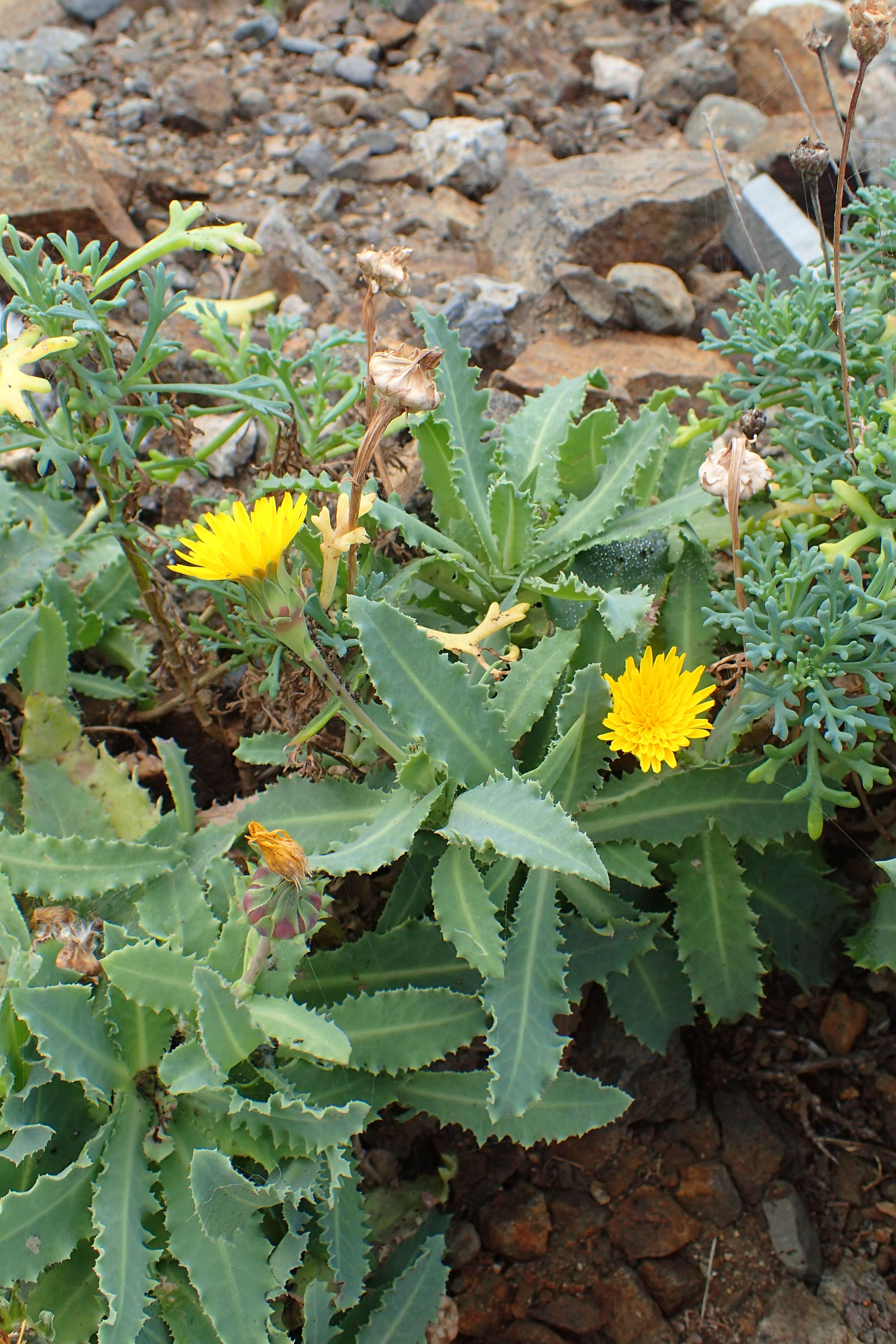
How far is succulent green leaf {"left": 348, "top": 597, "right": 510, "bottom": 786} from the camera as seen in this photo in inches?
63.9

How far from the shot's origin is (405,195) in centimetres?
387

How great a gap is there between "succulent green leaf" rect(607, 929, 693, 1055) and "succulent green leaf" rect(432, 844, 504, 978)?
45cm

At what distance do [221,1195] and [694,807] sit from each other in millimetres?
1045

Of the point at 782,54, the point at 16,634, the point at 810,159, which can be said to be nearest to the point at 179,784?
the point at 16,634

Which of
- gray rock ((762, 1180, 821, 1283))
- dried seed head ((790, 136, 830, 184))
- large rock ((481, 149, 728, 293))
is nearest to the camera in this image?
dried seed head ((790, 136, 830, 184))

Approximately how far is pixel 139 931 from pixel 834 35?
4659 millimetres

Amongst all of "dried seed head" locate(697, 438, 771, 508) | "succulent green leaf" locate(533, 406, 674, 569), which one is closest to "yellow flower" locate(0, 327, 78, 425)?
"succulent green leaf" locate(533, 406, 674, 569)

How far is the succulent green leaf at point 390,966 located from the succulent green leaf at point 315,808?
0.24 metres

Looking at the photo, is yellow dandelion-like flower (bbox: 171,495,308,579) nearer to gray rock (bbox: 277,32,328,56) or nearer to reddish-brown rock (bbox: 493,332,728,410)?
reddish-brown rock (bbox: 493,332,728,410)

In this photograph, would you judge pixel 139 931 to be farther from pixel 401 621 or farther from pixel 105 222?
pixel 105 222

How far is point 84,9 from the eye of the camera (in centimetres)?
473

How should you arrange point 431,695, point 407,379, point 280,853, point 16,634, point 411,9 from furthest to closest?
point 411,9 → point 16,634 → point 431,695 → point 407,379 → point 280,853

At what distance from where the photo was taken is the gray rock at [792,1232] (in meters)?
1.94

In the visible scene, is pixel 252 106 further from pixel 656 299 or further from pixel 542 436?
pixel 542 436
